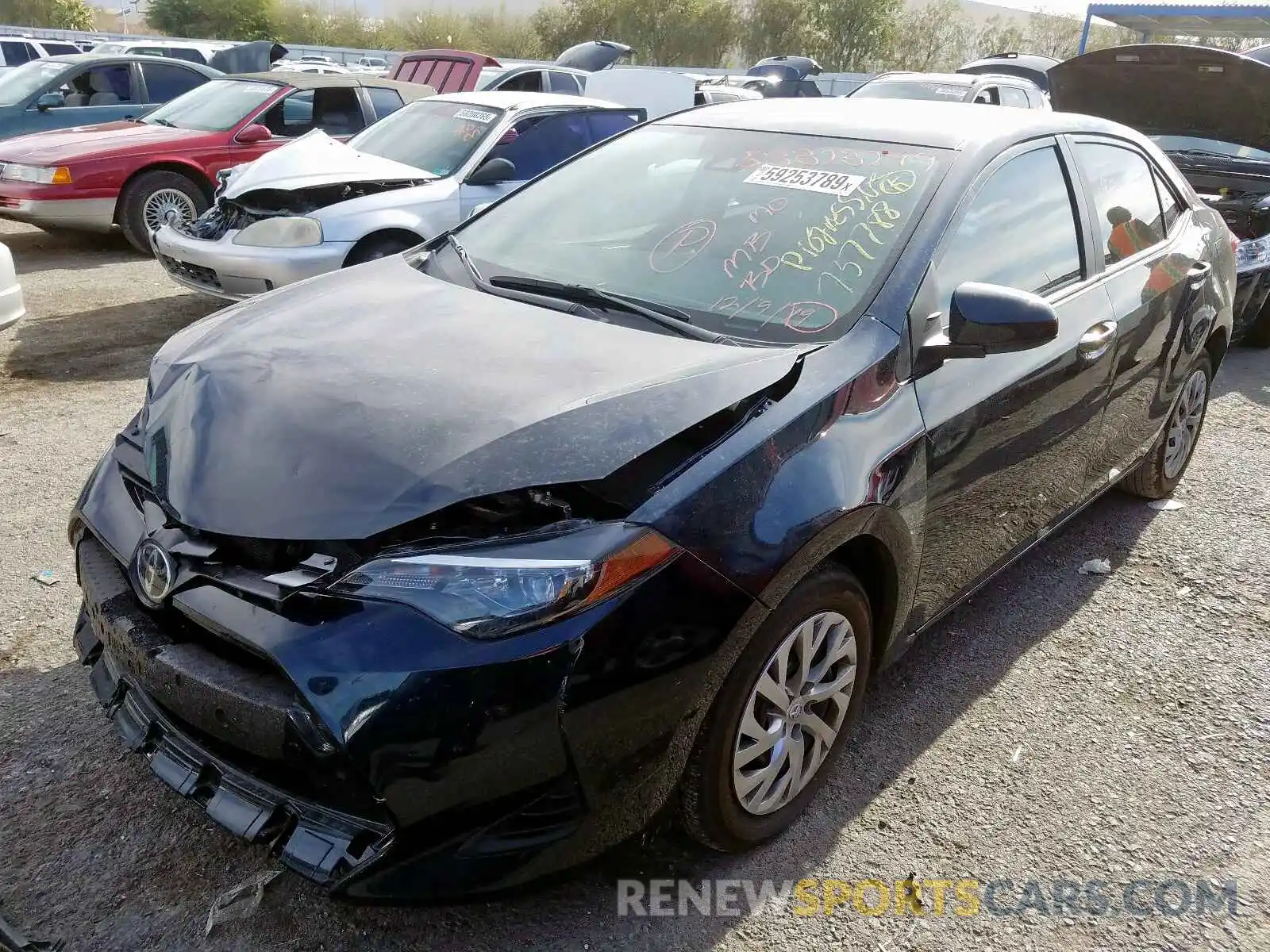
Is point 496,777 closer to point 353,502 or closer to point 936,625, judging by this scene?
point 353,502

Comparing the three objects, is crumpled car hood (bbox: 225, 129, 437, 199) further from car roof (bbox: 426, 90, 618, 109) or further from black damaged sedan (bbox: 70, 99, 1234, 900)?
black damaged sedan (bbox: 70, 99, 1234, 900)

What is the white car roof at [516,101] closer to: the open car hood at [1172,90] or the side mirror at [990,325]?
the open car hood at [1172,90]

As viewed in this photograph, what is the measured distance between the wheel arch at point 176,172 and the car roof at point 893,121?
6447 millimetres

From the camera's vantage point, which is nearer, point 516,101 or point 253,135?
point 516,101

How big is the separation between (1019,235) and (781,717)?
5.63 ft

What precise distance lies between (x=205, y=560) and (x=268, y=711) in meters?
0.38

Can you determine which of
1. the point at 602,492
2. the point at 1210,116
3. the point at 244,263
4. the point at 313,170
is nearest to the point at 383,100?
the point at 313,170

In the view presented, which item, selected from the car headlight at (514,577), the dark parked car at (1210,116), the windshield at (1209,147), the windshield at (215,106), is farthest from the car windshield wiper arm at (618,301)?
the windshield at (215,106)

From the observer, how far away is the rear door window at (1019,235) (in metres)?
2.78

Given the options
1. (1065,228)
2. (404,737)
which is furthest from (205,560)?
(1065,228)

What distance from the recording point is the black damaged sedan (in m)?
1.85

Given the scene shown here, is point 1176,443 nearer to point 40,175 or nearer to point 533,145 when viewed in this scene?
Answer: point 533,145

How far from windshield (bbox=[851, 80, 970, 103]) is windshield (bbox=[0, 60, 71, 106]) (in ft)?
27.5

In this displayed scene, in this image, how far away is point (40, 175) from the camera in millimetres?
8180
